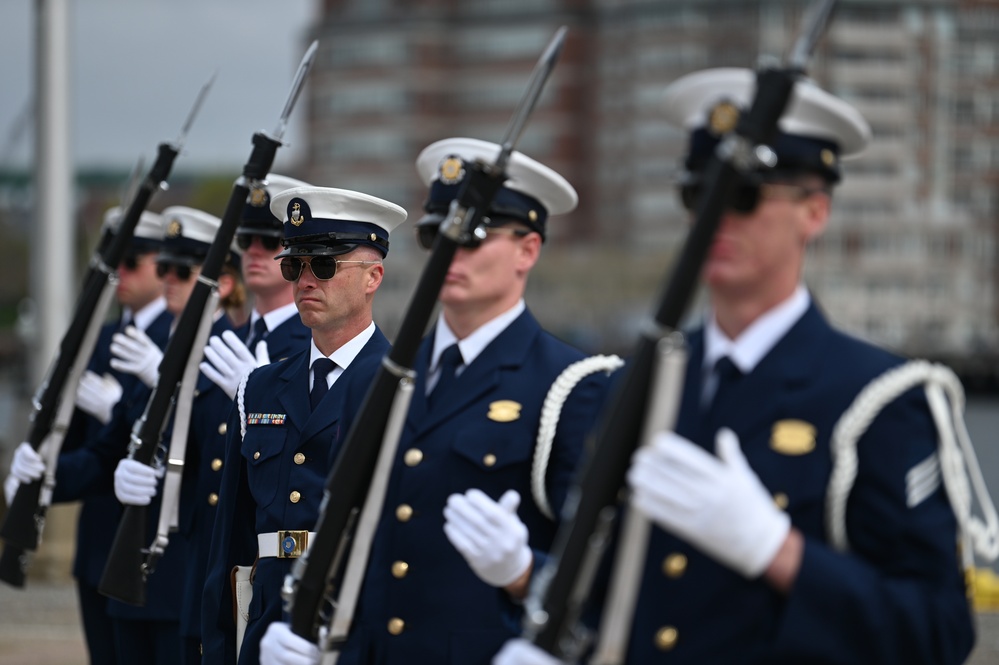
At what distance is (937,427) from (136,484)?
3770 millimetres

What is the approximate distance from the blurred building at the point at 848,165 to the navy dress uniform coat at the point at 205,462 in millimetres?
68659

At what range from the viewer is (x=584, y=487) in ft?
9.58

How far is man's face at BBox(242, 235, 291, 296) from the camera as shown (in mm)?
6164

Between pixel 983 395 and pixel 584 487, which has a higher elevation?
pixel 983 395

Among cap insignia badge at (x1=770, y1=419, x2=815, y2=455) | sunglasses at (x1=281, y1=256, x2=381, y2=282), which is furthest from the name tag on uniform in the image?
cap insignia badge at (x1=770, y1=419, x2=815, y2=455)

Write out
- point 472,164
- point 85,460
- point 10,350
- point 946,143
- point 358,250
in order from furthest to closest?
point 946,143 → point 10,350 → point 85,460 → point 358,250 → point 472,164

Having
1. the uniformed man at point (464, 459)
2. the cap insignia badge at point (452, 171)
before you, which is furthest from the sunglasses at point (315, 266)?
the uniformed man at point (464, 459)

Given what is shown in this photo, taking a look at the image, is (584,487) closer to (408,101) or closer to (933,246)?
(933,246)

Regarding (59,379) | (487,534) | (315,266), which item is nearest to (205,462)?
(315,266)

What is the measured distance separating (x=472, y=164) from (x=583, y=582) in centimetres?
125

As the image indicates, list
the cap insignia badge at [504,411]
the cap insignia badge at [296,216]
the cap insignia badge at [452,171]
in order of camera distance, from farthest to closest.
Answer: the cap insignia badge at [296,216]
the cap insignia badge at [452,171]
the cap insignia badge at [504,411]

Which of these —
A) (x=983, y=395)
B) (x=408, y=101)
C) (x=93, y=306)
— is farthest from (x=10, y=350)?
(x=93, y=306)

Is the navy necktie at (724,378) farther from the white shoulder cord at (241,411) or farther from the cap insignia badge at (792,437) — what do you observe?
the white shoulder cord at (241,411)

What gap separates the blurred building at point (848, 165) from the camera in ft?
251
